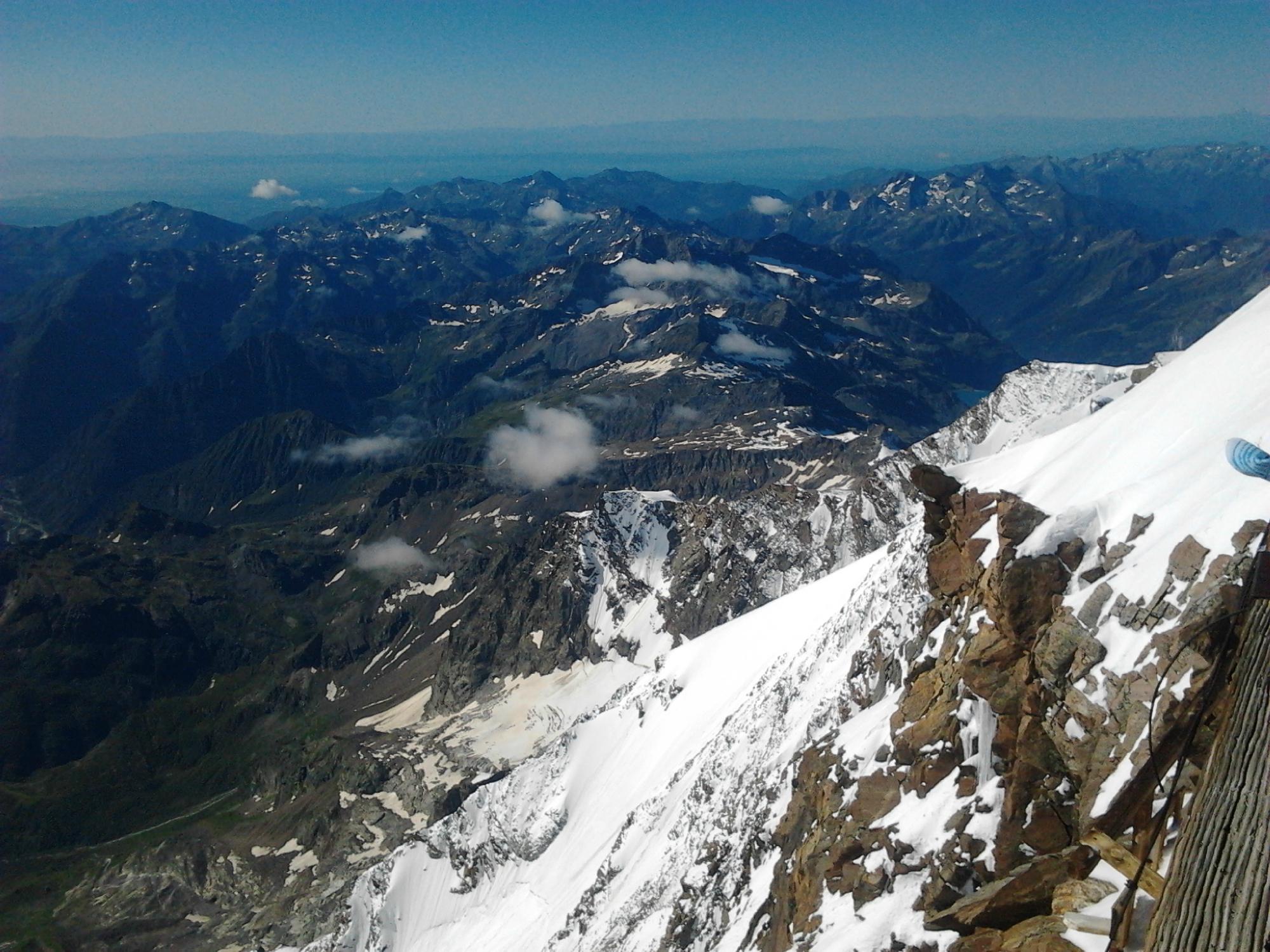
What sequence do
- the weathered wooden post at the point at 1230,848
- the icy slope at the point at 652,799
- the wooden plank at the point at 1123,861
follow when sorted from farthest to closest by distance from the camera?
the icy slope at the point at 652,799 < the wooden plank at the point at 1123,861 < the weathered wooden post at the point at 1230,848

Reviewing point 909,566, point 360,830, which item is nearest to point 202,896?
point 360,830

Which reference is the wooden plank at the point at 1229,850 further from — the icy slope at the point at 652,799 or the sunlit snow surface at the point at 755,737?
the icy slope at the point at 652,799

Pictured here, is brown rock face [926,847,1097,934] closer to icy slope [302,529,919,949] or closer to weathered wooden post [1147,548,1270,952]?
weathered wooden post [1147,548,1270,952]

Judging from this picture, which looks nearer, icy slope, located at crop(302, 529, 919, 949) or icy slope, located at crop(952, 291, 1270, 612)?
icy slope, located at crop(952, 291, 1270, 612)

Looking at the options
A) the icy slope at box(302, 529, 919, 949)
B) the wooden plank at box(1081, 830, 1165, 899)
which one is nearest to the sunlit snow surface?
the icy slope at box(302, 529, 919, 949)

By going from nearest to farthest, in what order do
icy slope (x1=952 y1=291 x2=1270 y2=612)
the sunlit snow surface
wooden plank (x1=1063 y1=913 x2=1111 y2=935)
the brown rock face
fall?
wooden plank (x1=1063 y1=913 x2=1111 y2=935) < the brown rock face < icy slope (x1=952 y1=291 x2=1270 y2=612) < the sunlit snow surface

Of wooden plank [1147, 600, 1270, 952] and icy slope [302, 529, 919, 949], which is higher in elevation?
wooden plank [1147, 600, 1270, 952]

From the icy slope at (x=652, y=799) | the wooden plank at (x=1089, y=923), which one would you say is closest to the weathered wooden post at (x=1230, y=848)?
the wooden plank at (x=1089, y=923)

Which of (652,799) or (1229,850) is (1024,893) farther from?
(652,799)
